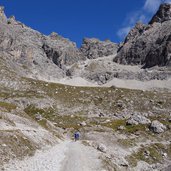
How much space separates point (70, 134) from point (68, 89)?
9883 cm

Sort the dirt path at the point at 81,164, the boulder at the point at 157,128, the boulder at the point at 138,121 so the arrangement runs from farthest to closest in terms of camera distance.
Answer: the boulder at the point at 138,121
the boulder at the point at 157,128
the dirt path at the point at 81,164

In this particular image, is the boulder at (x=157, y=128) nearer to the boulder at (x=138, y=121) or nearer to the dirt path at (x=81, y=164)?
the boulder at (x=138, y=121)

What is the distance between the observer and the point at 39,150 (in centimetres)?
4447

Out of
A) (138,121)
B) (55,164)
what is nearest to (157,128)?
(138,121)

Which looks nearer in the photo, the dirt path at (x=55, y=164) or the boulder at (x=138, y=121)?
the dirt path at (x=55, y=164)

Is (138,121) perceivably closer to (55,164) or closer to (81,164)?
(81,164)

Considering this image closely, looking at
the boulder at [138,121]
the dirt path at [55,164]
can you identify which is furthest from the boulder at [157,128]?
the dirt path at [55,164]

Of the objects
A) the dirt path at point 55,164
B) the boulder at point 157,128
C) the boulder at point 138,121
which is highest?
the boulder at point 138,121

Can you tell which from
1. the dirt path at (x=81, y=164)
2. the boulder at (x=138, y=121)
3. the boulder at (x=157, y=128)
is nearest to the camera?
the dirt path at (x=81, y=164)

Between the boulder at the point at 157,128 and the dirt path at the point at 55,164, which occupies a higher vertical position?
the boulder at the point at 157,128

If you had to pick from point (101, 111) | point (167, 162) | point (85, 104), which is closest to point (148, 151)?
point (167, 162)

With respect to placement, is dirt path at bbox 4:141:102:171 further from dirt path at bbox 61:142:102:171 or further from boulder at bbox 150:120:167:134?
boulder at bbox 150:120:167:134

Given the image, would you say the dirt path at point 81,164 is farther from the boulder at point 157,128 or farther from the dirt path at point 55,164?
the boulder at point 157,128

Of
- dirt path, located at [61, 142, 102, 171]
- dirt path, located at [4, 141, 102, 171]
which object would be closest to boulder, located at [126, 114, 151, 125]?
dirt path, located at [61, 142, 102, 171]
